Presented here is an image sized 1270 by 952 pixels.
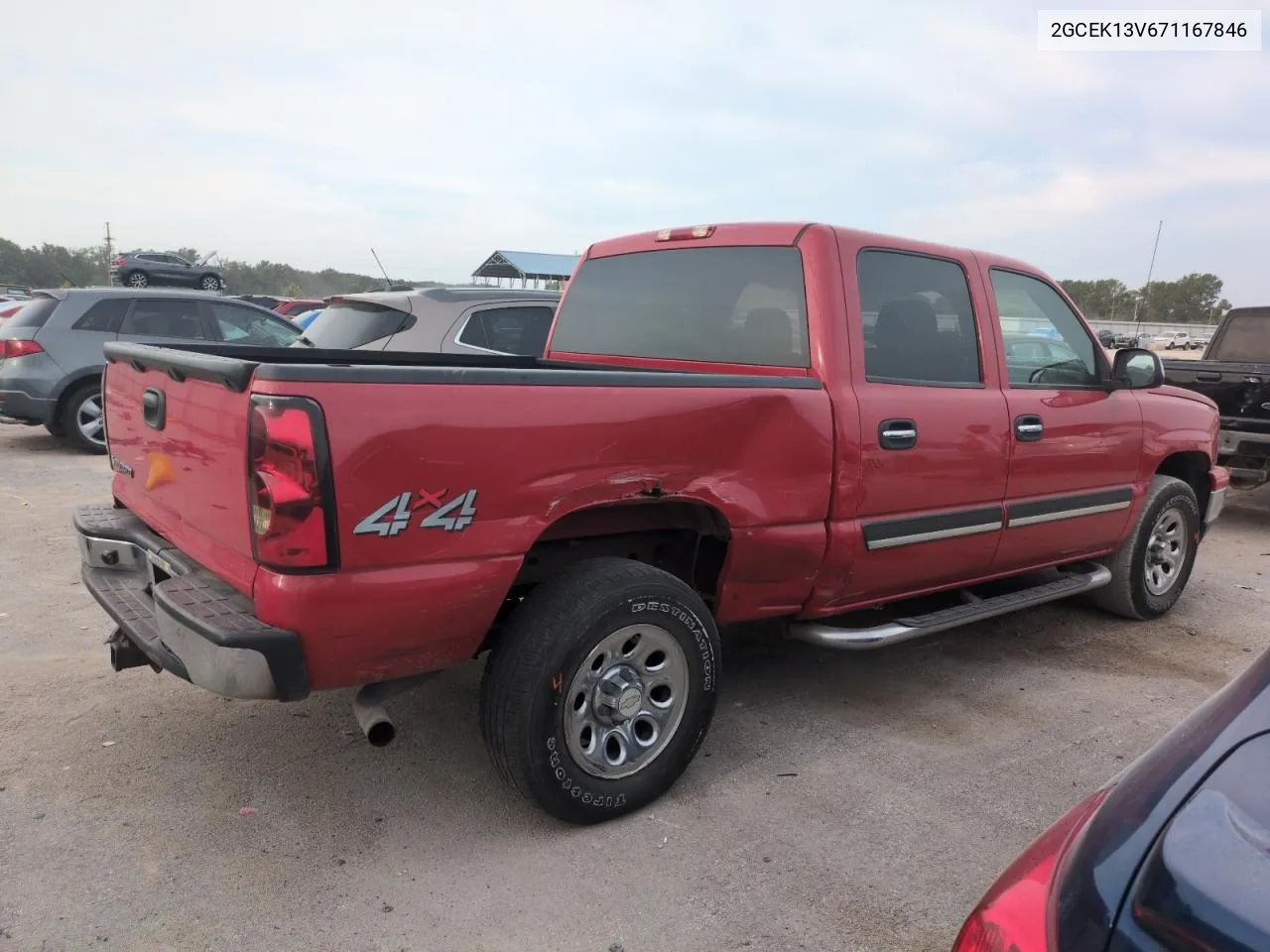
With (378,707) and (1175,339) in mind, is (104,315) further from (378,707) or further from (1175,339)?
(1175,339)

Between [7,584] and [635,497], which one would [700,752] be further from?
[7,584]

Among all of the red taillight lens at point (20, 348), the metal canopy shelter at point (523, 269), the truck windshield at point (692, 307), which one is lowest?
the red taillight lens at point (20, 348)

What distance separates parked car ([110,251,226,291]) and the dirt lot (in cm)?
2869

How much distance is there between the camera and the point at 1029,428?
3.95 metres

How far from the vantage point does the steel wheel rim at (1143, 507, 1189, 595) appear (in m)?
5.02

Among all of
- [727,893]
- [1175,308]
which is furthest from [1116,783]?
[1175,308]

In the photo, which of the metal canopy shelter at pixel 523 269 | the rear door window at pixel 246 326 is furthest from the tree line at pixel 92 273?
the rear door window at pixel 246 326

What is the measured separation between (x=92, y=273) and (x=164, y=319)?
77.1 metres

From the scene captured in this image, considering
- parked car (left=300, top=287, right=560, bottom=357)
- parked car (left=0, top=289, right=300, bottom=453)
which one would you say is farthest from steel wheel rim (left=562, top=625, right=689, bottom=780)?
parked car (left=0, top=289, right=300, bottom=453)

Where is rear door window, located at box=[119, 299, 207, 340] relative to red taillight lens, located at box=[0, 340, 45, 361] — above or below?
above

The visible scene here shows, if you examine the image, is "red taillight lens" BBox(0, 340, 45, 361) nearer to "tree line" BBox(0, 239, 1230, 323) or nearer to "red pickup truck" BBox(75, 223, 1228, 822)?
"red pickup truck" BBox(75, 223, 1228, 822)

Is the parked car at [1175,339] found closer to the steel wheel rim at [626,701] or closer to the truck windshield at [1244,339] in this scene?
the truck windshield at [1244,339]

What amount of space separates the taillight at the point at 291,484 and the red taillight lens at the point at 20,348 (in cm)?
812

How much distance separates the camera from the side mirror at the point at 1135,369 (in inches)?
174
